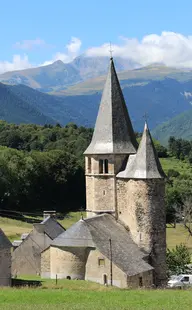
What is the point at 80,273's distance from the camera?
39.6 m

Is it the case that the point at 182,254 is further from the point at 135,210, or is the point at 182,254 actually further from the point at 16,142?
the point at 16,142

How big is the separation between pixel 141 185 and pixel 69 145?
97.5m

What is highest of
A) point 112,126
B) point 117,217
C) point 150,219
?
point 112,126

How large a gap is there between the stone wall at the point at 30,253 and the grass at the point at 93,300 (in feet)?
43.3

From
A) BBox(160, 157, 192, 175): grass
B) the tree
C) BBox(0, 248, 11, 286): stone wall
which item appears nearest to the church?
BBox(0, 248, 11, 286): stone wall

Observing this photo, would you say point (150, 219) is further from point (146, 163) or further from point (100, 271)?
point (100, 271)

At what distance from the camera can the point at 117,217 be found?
44.5 meters

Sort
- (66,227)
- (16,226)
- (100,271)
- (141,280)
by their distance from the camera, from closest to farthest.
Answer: (100,271)
(141,280)
(16,226)
(66,227)

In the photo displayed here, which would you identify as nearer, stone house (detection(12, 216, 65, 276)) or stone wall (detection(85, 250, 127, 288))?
stone wall (detection(85, 250, 127, 288))

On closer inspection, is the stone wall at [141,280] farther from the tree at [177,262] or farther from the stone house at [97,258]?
the tree at [177,262]

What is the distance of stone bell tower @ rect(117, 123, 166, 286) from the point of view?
1649 inches

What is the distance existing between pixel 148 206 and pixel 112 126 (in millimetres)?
7125

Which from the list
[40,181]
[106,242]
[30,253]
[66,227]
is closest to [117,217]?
[106,242]

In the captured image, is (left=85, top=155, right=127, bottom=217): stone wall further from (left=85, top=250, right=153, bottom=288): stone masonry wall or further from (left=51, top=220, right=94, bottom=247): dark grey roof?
(left=85, top=250, right=153, bottom=288): stone masonry wall
